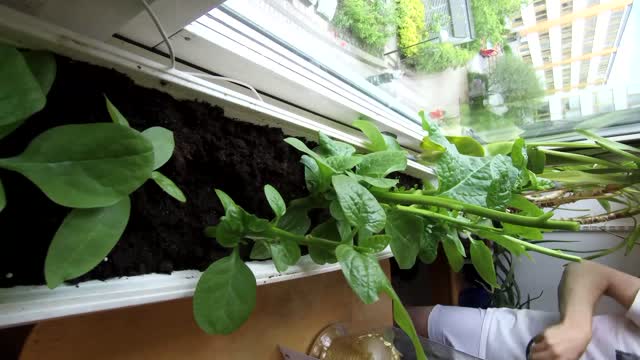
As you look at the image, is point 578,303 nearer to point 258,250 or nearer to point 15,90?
point 258,250

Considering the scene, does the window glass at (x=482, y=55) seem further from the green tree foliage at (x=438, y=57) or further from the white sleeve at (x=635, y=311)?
the white sleeve at (x=635, y=311)

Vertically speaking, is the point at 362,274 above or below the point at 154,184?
below

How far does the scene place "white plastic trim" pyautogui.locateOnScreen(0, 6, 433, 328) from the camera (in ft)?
0.91

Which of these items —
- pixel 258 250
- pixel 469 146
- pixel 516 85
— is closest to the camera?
pixel 258 250

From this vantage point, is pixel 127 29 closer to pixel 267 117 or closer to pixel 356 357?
pixel 267 117

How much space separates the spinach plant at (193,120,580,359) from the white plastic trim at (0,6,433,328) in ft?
0.16

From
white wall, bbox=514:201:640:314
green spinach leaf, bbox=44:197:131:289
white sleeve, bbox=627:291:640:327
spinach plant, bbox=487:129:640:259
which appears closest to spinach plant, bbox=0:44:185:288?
green spinach leaf, bbox=44:197:131:289

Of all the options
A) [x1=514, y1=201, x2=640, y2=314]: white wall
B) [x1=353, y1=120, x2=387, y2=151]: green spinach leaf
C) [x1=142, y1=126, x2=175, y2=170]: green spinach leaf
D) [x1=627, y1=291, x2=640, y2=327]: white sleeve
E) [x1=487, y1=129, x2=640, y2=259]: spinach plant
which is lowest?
→ [x1=514, y1=201, x2=640, y2=314]: white wall

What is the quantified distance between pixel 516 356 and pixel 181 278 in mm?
1030

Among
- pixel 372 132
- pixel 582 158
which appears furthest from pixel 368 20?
pixel 582 158

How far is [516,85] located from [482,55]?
22cm

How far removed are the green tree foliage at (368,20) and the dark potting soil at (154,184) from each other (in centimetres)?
27

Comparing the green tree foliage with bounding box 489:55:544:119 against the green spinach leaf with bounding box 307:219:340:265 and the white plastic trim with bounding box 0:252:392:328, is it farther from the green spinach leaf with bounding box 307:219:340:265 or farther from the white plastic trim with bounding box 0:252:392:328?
the white plastic trim with bounding box 0:252:392:328

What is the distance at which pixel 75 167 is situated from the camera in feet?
0.86
